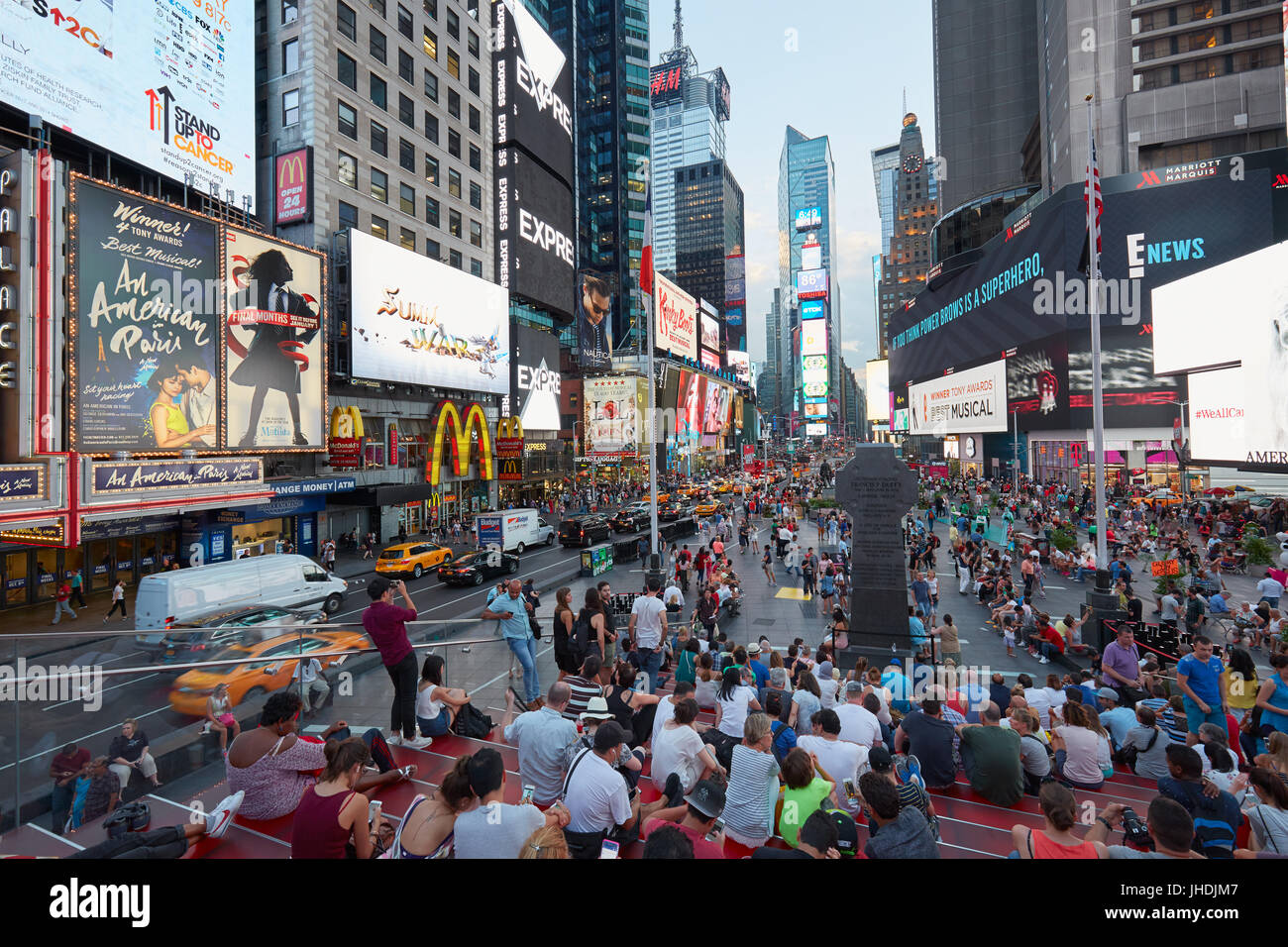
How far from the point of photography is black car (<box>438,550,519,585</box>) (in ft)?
83.9

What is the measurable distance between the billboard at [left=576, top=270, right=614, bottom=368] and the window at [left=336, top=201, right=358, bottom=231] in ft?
133

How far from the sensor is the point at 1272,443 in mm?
23672

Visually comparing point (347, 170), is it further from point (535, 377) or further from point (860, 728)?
point (860, 728)

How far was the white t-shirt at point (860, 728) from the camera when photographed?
21.1 feet

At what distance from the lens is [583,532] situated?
Answer: 35.5 meters

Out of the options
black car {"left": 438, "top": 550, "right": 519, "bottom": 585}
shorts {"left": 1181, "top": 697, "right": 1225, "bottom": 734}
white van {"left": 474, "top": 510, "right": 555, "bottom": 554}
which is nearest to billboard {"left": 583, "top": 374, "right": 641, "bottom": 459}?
white van {"left": 474, "top": 510, "right": 555, "bottom": 554}

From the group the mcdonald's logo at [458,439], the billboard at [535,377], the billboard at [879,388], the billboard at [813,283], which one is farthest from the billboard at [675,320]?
the billboard at [813,283]

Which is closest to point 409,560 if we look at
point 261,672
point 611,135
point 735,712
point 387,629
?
point 261,672

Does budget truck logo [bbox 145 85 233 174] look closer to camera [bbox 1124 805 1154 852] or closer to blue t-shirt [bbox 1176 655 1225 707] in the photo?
camera [bbox 1124 805 1154 852]

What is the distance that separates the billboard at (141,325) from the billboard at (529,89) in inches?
1336

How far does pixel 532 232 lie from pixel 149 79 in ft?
108

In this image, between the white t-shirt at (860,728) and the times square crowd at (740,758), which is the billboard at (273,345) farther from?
the white t-shirt at (860,728)
